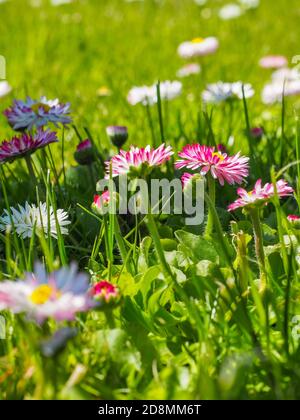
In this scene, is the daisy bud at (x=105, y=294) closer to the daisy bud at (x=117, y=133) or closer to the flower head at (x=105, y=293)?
the flower head at (x=105, y=293)

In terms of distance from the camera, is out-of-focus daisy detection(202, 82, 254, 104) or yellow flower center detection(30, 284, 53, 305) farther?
out-of-focus daisy detection(202, 82, 254, 104)

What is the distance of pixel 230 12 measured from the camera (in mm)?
3762

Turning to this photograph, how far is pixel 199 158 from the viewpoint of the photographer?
116cm

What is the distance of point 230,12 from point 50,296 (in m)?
3.23

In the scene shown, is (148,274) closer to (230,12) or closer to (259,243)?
(259,243)

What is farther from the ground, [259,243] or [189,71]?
[189,71]

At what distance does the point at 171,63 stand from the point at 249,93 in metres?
1.13

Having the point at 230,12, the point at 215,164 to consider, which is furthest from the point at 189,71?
the point at 215,164

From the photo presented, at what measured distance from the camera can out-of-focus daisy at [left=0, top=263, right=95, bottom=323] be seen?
762 mm

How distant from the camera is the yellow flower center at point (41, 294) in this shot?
2.62 ft

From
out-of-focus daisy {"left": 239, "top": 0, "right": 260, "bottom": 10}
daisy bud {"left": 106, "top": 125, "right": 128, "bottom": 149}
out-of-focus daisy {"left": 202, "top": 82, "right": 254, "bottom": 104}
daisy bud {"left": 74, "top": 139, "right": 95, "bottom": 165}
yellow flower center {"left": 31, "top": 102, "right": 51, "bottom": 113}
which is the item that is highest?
out-of-focus daisy {"left": 239, "top": 0, "right": 260, "bottom": 10}

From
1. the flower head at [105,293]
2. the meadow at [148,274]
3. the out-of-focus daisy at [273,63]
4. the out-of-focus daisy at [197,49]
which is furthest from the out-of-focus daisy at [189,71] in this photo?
the flower head at [105,293]
